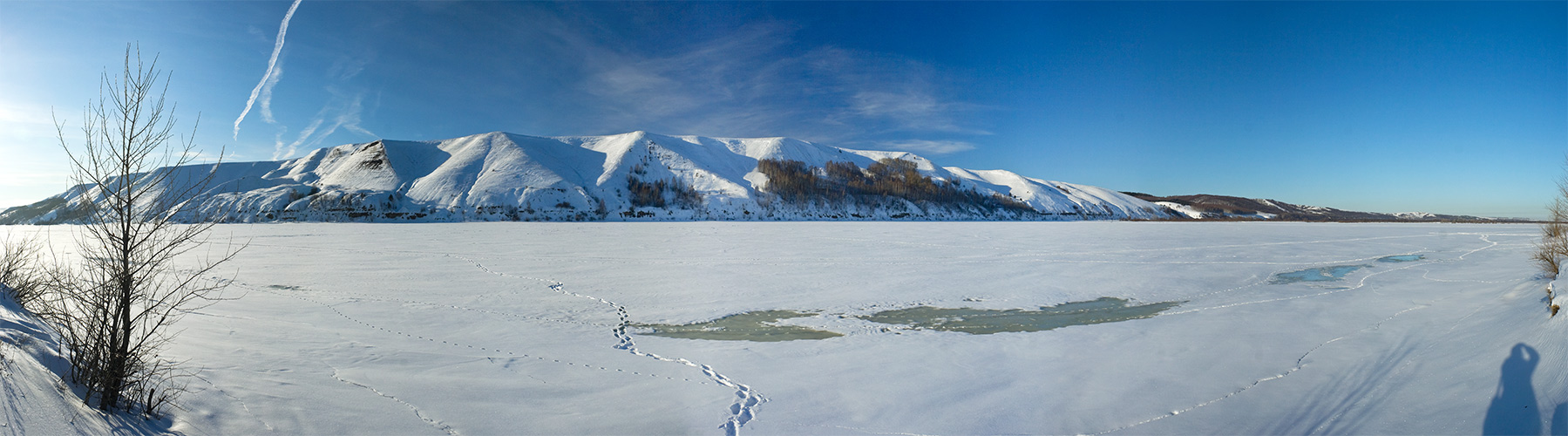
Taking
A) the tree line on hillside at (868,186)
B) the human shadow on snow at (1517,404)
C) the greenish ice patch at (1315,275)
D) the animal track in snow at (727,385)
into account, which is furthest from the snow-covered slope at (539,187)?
the human shadow on snow at (1517,404)

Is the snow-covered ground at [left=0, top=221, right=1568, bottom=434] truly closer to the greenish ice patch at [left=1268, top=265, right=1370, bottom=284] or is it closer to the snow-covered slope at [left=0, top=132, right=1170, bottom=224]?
the greenish ice patch at [left=1268, top=265, right=1370, bottom=284]

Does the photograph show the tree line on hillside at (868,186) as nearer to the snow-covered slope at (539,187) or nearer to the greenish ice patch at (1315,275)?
the snow-covered slope at (539,187)

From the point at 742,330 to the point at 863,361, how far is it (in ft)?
7.26

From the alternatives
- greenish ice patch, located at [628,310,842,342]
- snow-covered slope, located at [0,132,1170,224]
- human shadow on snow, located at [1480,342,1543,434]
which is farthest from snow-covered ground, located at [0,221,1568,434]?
snow-covered slope, located at [0,132,1170,224]

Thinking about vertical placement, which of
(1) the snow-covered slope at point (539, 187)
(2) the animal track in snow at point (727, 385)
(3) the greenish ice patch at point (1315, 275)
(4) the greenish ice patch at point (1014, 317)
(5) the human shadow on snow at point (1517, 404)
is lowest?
(2) the animal track in snow at point (727, 385)

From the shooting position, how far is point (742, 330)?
25.6 ft

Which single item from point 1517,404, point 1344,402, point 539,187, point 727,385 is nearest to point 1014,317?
point 1344,402

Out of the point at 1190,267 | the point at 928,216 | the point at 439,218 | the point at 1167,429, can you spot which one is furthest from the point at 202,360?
the point at 928,216

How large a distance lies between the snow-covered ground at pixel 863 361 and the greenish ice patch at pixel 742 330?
28 cm

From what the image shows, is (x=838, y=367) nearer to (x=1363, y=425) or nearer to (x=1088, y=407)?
(x=1088, y=407)

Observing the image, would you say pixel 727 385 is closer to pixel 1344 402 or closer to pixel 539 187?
pixel 1344 402

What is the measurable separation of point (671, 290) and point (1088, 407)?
7766 mm

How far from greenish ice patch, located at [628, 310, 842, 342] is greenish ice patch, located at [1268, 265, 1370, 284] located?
435 inches

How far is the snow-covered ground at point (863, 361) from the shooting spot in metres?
4.38
